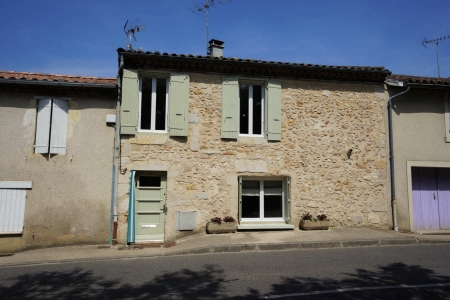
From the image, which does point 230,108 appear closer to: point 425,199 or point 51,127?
point 51,127

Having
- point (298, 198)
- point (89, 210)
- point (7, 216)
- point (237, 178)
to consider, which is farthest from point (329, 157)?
point (7, 216)

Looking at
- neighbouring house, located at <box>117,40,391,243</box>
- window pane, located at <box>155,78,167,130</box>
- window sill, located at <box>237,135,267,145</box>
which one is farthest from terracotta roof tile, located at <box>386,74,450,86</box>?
window pane, located at <box>155,78,167,130</box>

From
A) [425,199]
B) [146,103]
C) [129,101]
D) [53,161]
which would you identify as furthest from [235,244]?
[425,199]

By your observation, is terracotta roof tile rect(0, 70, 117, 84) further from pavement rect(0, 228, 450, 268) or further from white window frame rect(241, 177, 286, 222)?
white window frame rect(241, 177, 286, 222)

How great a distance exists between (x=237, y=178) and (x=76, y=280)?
4952mm

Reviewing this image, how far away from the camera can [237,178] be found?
9.52 meters

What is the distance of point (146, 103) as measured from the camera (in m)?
9.41

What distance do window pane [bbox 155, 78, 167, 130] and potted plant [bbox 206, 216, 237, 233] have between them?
2.83 meters

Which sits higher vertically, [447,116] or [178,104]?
[447,116]

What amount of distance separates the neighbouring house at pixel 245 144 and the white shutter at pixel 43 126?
1.79 metres

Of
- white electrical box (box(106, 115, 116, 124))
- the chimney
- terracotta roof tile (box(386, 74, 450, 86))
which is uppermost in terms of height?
the chimney

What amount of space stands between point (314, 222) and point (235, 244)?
267 cm

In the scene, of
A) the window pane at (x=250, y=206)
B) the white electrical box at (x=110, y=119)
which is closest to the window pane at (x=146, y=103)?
the white electrical box at (x=110, y=119)

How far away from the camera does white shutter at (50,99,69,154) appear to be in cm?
866
